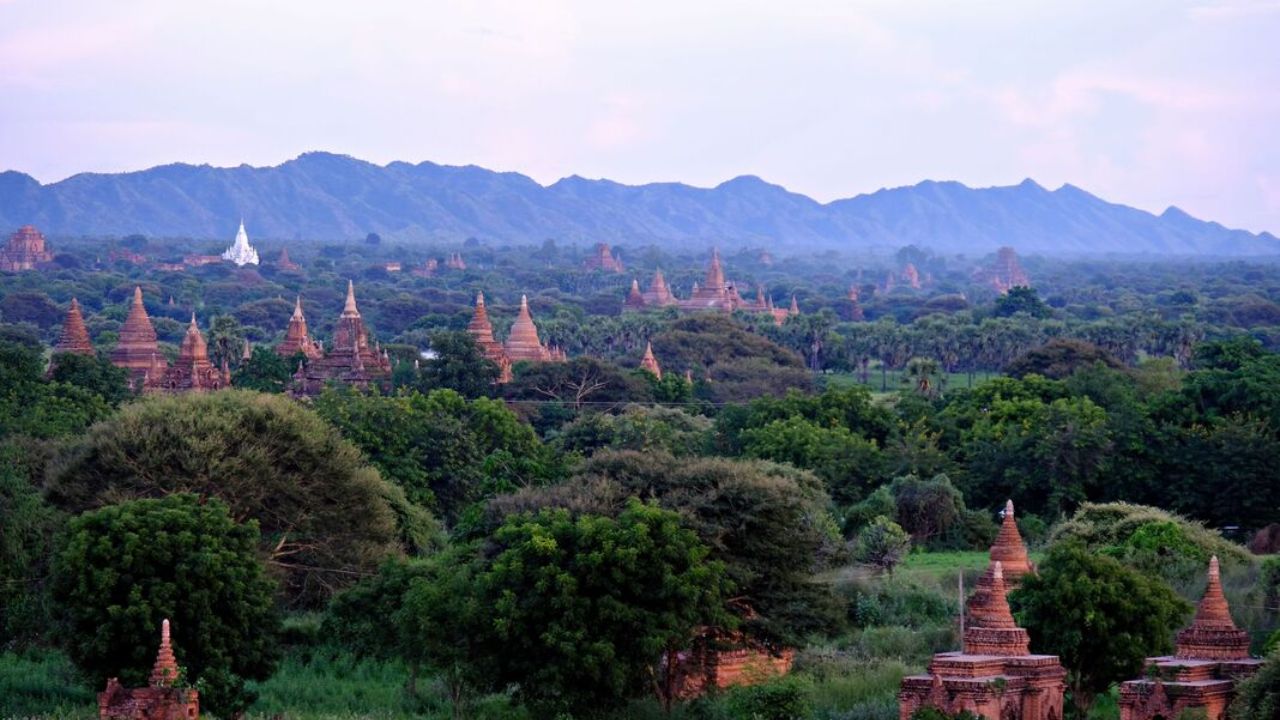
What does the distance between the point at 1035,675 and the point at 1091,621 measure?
3.73 metres

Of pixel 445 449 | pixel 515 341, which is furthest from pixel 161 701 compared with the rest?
pixel 515 341

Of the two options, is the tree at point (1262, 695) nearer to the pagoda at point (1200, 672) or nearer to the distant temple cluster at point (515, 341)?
the pagoda at point (1200, 672)

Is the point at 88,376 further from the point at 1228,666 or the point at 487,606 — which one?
the point at 1228,666

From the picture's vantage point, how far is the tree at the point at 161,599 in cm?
3130

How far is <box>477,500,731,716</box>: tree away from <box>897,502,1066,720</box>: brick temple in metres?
5.27

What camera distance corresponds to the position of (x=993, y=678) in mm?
25797

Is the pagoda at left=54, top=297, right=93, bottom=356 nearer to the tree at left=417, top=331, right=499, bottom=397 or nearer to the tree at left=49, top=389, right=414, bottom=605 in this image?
the tree at left=417, top=331, right=499, bottom=397

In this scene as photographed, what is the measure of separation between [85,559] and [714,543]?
348 inches

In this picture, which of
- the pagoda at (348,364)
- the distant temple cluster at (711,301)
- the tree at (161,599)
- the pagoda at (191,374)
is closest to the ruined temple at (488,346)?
the pagoda at (348,364)

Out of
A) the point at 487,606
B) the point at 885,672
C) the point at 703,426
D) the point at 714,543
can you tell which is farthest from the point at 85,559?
the point at 703,426

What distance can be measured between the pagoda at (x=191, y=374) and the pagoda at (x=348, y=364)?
2789 millimetres

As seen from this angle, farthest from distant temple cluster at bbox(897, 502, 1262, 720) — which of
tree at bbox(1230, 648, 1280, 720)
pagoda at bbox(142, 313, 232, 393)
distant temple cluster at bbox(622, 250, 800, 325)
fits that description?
distant temple cluster at bbox(622, 250, 800, 325)

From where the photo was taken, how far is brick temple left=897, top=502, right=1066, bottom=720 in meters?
25.4

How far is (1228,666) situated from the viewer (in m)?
26.8
